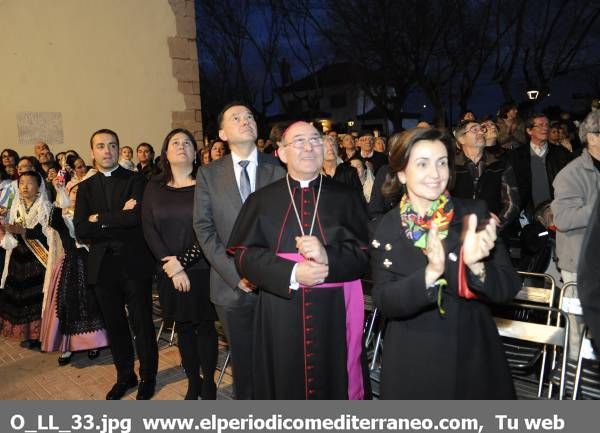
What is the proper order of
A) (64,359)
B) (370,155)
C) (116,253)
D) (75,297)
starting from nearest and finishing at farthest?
(116,253)
(75,297)
(64,359)
(370,155)

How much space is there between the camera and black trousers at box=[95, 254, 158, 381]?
4.42m

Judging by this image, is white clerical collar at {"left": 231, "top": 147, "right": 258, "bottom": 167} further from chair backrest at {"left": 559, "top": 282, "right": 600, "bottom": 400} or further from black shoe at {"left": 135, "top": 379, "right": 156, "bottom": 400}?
chair backrest at {"left": 559, "top": 282, "right": 600, "bottom": 400}

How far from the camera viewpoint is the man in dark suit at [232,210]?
11.8 ft

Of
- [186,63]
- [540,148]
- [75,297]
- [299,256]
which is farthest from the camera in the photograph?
[186,63]

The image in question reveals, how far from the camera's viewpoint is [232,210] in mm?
3602

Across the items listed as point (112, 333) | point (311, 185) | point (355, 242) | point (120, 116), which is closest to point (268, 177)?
point (311, 185)

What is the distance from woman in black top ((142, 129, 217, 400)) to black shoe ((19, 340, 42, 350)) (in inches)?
113

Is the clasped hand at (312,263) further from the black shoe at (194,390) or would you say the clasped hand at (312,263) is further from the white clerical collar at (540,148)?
the white clerical collar at (540,148)

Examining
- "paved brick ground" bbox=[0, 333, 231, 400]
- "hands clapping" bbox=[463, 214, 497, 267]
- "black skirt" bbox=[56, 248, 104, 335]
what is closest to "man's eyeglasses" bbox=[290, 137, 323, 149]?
"hands clapping" bbox=[463, 214, 497, 267]

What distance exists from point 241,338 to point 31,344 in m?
3.71

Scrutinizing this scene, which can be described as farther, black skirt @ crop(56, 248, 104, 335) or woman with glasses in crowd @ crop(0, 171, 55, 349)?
woman with glasses in crowd @ crop(0, 171, 55, 349)

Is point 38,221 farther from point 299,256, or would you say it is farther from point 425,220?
point 425,220

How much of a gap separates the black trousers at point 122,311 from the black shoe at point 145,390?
0.04m

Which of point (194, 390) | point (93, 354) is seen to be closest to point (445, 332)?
point (194, 390)
